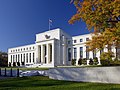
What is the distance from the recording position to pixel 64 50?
8075 centimetres

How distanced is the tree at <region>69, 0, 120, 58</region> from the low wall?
1.88 m

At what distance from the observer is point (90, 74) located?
17.8 m

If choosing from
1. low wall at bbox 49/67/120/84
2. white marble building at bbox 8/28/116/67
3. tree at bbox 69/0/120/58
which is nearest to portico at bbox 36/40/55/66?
white marble building at bbox 8/28/116/67

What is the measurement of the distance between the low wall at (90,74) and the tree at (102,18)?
1.88 metres

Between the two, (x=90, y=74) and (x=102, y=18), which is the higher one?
(x=102, y=18)

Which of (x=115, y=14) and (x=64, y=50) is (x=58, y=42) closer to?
(x=64, y=50)

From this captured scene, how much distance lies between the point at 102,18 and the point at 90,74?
4548 mm

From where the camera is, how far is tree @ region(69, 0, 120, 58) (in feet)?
49.9

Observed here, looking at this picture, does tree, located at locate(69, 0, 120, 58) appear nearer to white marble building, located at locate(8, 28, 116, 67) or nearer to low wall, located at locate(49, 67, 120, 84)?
low wall, located at locate(49, 67, 120, 84)

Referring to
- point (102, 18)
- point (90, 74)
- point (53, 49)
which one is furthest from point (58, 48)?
point (102, 18)

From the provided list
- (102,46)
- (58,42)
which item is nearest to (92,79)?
(102,46)

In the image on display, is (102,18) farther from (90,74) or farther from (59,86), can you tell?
(59,86)

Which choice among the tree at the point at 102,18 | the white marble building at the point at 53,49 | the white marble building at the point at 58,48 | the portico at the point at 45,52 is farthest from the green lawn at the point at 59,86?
the portico at the point at 45,52

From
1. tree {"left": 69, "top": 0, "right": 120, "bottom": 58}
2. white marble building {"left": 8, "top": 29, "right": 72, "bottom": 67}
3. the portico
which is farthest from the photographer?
the portico
